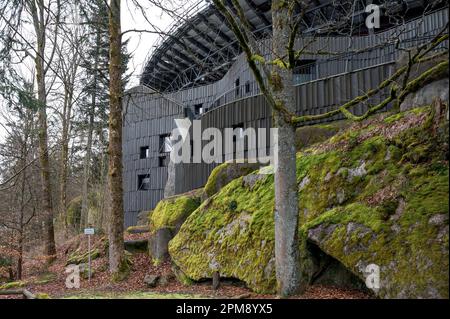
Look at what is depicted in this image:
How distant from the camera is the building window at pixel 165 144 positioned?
93.5 ft

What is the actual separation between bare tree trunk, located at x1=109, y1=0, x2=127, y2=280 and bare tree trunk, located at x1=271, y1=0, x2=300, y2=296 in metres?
6.28

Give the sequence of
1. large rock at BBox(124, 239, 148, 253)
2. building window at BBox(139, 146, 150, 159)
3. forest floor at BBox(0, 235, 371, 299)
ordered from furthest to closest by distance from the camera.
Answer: building window at BBox(139, 146, 150, 159) → large rock at BBox(124, 239, 148, 253) → forest floor at BBox(0, 235, 371, 299)

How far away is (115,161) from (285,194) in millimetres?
6662

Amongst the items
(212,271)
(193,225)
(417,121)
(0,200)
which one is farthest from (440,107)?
(0,200)

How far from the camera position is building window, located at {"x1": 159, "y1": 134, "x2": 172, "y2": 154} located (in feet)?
93.5

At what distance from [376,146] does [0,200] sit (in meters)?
17.4

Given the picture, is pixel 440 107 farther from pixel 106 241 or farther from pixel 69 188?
pixel 69 188

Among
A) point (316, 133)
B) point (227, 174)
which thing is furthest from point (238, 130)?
point (316, 133)

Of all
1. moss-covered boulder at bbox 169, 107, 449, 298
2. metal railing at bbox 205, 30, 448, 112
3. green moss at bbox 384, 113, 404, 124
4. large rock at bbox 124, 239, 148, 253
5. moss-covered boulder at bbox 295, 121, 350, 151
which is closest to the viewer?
moss-covered boulder at bbox 169, 107, 449, 298

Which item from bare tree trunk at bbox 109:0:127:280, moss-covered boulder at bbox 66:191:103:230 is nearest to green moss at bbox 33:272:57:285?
bare tree trunk at bbox 109:0:127:280

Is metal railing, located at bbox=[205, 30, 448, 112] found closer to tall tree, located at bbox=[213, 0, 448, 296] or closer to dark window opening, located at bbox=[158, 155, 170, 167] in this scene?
tall tree, located at bbox=[213, 0, 448, 296]

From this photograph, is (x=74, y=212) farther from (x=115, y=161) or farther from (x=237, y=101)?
(x=115, y=161)

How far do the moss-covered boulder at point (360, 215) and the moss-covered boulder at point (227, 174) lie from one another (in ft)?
5.82

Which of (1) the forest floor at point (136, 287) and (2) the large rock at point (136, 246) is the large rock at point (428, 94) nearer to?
(1) the forest floor at point (136, 287)
